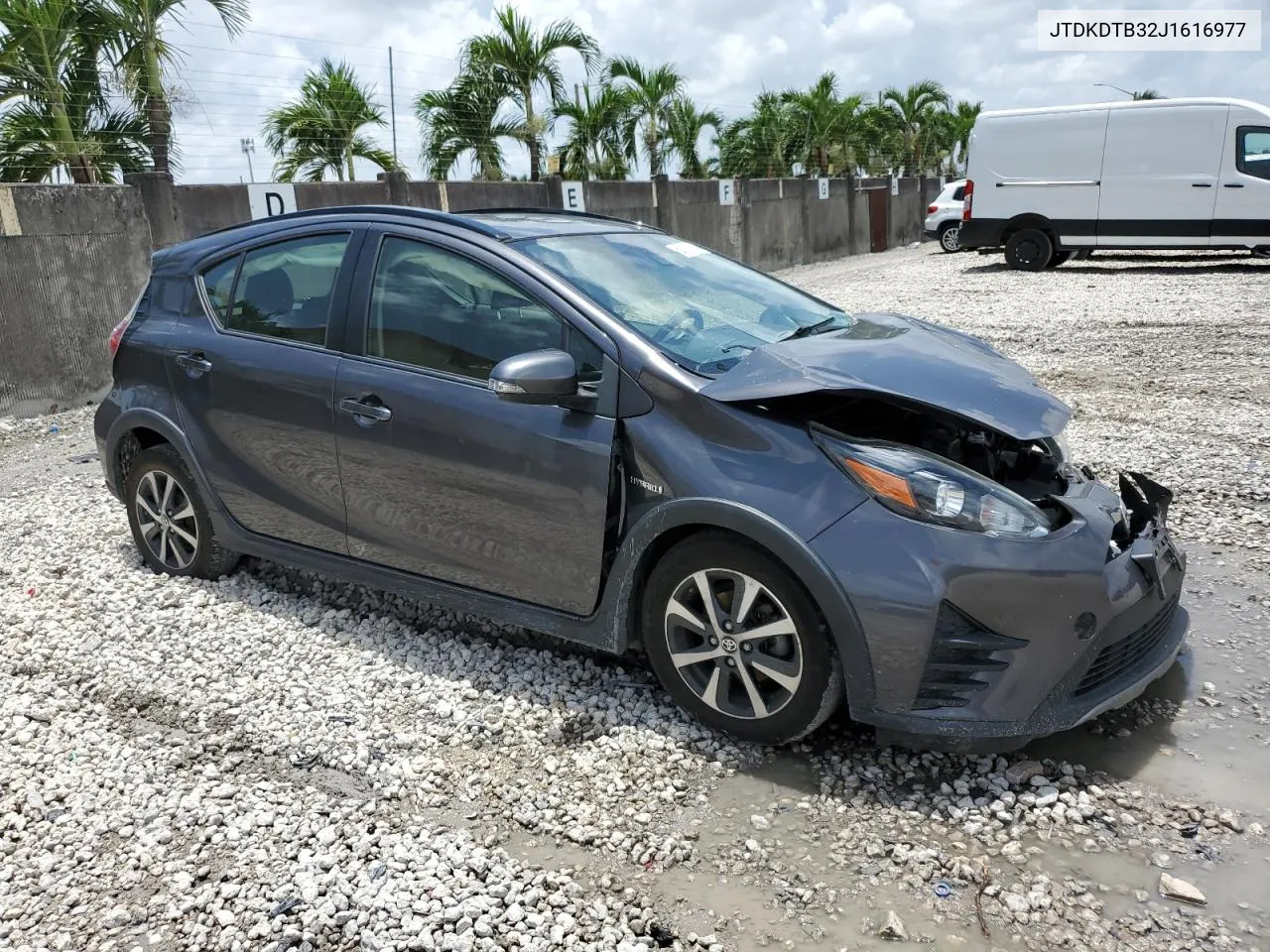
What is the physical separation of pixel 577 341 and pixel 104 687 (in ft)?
7.52

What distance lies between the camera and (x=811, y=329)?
157 inches

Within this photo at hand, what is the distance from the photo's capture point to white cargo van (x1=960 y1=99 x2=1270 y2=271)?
636 inches

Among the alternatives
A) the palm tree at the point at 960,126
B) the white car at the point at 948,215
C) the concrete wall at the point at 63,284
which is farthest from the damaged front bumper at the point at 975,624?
the palm tree at the point at 960,126

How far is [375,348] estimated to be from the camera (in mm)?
3973

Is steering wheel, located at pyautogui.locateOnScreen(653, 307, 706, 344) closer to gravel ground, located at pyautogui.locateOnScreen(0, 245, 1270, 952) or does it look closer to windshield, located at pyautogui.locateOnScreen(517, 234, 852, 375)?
windshield, located at pyautogui.locateOnScreen(517, 234, 852, 375)

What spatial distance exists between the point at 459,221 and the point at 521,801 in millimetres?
2178

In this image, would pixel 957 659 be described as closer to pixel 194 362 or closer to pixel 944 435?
pixel 944 435

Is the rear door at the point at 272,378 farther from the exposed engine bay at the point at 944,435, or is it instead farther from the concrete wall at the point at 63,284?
the concrete wall at the point at 63,284

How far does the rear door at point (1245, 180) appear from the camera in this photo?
52.5 feet

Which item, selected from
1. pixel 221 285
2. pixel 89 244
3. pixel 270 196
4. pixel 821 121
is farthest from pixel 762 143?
pixel 221 285

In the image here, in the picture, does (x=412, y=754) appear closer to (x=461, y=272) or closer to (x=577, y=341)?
(x=577, y=341)

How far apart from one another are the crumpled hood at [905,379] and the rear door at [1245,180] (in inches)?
606

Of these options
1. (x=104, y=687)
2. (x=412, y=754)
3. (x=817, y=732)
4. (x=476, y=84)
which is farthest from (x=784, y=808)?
(x=476, y=84)

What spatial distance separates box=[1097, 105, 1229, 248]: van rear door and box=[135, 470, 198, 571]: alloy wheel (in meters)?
16.4
